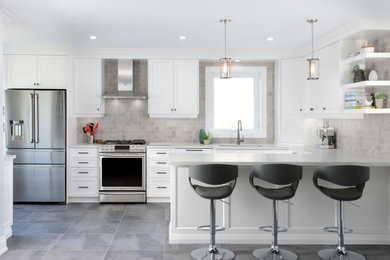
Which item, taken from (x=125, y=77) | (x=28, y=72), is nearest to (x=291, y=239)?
(x=125, y=77)

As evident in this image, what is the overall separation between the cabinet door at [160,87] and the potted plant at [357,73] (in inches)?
109

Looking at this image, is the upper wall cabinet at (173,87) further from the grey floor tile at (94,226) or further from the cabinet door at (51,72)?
the grey floor tile at (94,226)

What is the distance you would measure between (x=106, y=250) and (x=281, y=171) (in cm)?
189

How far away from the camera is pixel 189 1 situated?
3.61 metres

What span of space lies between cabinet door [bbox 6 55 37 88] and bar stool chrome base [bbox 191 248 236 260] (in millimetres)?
3697

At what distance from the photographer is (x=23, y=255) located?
11.8 ft

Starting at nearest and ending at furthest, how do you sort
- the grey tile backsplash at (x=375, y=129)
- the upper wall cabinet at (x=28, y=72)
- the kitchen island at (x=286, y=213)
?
the kitchen island at (x=286, y=213)
the grey tile backsplash at (x=375, y=129)
the upper wall cabinet at (x=28, y=72)

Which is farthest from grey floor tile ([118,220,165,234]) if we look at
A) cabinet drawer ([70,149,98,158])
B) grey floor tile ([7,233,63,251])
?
cabinet drawer ([70,149,98,158])

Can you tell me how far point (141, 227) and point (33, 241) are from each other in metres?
1.20

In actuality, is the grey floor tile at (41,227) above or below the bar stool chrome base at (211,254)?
above

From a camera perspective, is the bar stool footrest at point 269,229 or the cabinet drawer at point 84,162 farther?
the cabinet drawer at point 84,162

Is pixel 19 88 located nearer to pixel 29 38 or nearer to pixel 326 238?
pixel 29 38

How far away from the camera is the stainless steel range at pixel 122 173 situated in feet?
18.8

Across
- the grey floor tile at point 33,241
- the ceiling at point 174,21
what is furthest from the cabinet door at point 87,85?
A: the grey floor tile at point 33,241
